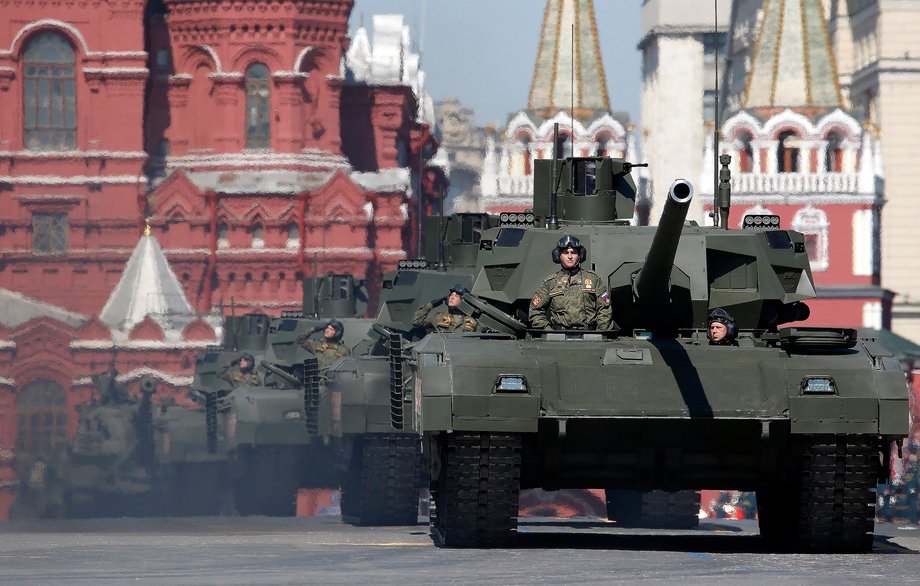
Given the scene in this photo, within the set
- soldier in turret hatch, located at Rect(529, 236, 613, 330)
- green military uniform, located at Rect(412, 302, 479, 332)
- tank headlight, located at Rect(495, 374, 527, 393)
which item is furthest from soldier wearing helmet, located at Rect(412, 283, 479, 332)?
tank headlight, located at Rect(495, 374, 527, 393)

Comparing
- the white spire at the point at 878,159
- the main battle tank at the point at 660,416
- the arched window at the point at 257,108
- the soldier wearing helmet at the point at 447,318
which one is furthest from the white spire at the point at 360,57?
the main battle tank at the point at 660,416

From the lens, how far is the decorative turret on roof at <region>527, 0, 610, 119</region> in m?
83.1

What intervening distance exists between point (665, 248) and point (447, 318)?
26.2ft

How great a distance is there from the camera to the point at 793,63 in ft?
268

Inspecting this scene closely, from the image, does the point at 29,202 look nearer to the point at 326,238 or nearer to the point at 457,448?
the point at 326,238

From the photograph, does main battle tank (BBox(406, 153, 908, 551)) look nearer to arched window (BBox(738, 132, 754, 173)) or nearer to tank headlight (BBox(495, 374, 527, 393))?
tank headlight (BBox(495, 374, 527, 393))

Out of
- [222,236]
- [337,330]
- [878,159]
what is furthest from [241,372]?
[878,159]

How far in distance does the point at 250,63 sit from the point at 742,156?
15.8 meters

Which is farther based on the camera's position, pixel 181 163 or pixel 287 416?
pixel 181 163

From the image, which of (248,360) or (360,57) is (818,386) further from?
(360,57)

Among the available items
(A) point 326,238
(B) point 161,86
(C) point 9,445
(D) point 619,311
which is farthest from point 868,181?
(D) point 619,311

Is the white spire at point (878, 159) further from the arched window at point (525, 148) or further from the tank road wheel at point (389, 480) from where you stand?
the tank road wheel at point (389, 480)

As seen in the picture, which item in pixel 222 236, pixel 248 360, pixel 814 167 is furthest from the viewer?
pixel 814 167

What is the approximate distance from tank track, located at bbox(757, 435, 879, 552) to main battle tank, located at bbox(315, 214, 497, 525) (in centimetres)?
878
